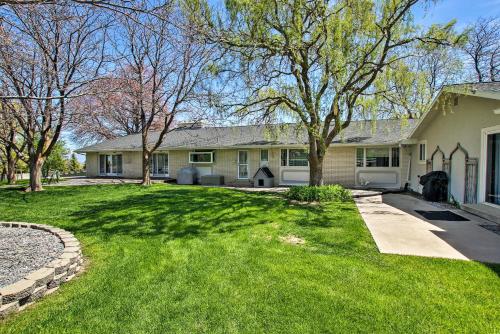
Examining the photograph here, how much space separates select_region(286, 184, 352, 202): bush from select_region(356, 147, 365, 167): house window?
4.76 meters

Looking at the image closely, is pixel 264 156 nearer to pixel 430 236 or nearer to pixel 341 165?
pixel 341 165

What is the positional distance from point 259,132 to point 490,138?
40.7 feet

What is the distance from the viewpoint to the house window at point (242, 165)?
17422 millimetres

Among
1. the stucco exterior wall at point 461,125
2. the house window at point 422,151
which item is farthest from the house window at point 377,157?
the stucco exterior wall at point 461,125

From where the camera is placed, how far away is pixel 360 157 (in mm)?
15141

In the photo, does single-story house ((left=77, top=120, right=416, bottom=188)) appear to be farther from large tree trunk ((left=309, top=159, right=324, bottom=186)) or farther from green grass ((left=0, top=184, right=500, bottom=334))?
green grass ((left=0, top=184, right=500, bottom=334))

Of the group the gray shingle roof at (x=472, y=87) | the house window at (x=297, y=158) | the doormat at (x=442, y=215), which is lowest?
the doormat at (x=442, y=215)

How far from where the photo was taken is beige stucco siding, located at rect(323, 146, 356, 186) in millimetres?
15234

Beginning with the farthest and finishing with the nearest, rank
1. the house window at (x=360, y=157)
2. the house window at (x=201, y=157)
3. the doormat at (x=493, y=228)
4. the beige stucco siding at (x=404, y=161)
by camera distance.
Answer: the house window at (x=201, y=157) < the house window at (x=360, y=157) < the beige stucco siding at (x=404, y=161) < the doormat at (x=493, y=228)

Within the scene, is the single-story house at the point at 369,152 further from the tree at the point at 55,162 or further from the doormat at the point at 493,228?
the tree at the point at 55,162

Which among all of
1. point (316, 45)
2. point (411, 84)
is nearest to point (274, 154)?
point (316, 45)

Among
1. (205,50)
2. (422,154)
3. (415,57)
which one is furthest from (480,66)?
(205,50)

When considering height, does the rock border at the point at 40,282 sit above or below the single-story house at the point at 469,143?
below

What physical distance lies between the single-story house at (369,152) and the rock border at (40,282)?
335 inches
